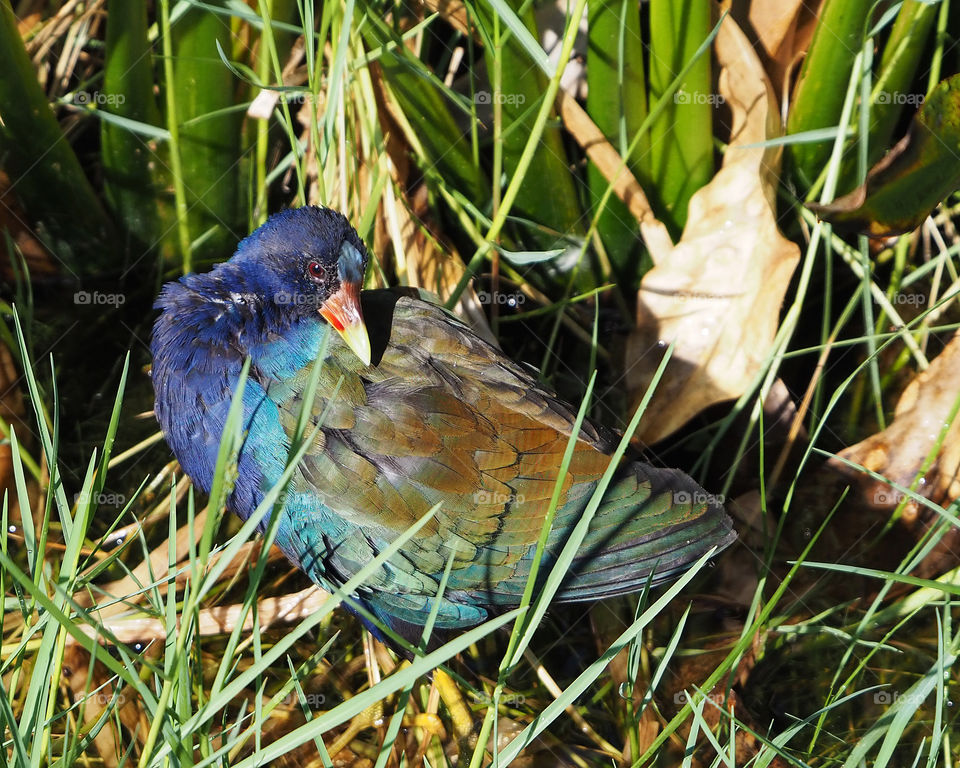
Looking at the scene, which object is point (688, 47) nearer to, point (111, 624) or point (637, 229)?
point (637, 229)

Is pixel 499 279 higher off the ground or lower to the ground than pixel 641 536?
higher

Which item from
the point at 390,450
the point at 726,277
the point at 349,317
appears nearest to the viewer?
the point at 390,450

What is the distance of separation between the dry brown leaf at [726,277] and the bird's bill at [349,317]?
3.25 ft

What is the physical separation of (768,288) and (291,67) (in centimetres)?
158

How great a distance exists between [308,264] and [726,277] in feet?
3.97

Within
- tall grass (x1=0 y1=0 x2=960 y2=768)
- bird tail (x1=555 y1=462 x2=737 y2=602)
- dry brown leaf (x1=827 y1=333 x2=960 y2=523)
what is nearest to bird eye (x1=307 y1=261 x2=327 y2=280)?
tall grass (x1=0 y1=0 x2=960 y2=768)

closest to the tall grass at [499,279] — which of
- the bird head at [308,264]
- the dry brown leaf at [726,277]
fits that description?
the dry brown leaf at [726,277]

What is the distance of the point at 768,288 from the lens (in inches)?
101

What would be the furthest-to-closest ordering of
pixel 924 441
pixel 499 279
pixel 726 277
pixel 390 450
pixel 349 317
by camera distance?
1. pixel 499 279
2. pixel 726 277
3. pixel 924 441
4. pixel 349 317
5. pixel 390 450

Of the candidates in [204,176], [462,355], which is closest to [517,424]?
[462,355]

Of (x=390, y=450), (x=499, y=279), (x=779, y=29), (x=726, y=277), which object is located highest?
(x=779, y=29)

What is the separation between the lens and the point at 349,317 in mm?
2066

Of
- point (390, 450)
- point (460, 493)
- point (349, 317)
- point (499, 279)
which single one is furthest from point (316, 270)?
point (499, 279)

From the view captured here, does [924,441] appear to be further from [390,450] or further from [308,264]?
[308,264]
